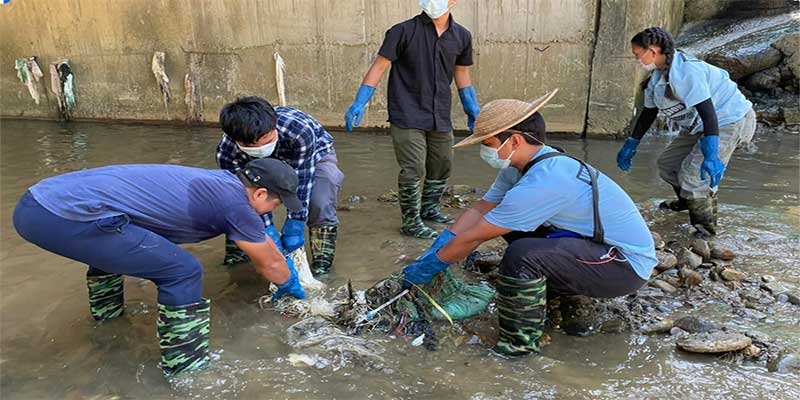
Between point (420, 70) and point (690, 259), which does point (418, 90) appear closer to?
point (420, 70)

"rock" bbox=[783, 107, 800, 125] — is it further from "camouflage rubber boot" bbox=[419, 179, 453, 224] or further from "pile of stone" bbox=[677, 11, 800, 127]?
"camouflage rubber boot" bbox=[419, 179, 453, 224]

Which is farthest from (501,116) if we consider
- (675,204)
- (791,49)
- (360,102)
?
(791,49)

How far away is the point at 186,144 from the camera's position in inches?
311

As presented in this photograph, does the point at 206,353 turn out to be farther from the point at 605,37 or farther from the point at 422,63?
the point at 605,37

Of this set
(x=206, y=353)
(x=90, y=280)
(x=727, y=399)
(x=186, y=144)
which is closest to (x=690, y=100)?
(x=727, y=399)

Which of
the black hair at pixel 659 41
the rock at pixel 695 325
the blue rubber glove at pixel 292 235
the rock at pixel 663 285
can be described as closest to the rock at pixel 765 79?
the black hair at pixel 659 41

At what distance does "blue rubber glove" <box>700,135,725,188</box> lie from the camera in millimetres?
3957

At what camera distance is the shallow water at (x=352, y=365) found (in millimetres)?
2615

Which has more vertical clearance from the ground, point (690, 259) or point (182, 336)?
point (182, 336)

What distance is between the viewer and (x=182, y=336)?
2.66m

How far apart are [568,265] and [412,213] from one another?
1943 mm

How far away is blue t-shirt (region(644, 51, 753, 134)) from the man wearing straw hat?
5.17ft

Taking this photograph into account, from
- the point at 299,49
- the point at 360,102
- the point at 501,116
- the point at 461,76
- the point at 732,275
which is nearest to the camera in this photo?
the point at 501,116

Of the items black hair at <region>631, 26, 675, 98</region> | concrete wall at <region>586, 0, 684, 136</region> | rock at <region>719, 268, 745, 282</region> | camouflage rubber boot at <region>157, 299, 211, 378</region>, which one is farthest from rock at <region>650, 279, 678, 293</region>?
concrete wall at <region>586, 0, 684, 136</region>
